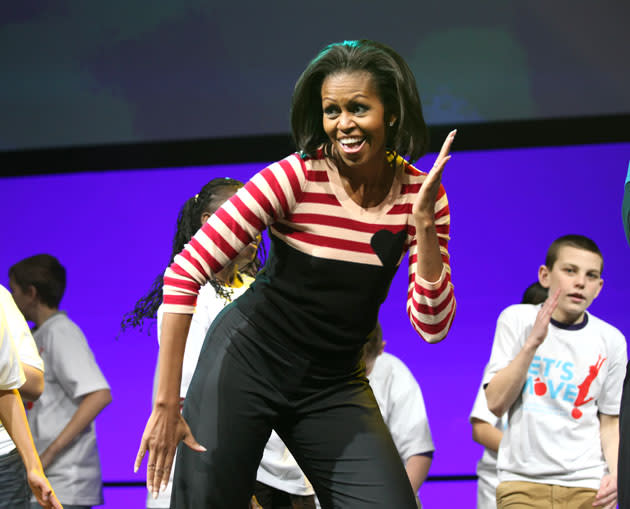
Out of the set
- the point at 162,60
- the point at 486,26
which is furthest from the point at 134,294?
the point at 486,26

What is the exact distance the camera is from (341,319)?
1.78 meters

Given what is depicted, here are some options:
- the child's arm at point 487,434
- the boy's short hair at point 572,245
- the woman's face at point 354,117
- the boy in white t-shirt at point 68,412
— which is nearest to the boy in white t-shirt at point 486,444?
the child's arm at point 487,434

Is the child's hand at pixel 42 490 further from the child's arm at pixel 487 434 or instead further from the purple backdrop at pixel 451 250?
the purple backdrop at pixel 451 250

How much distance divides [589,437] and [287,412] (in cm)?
184

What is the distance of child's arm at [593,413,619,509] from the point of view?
9.77 ft

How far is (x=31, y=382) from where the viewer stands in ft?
9.27

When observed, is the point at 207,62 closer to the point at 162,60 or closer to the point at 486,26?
the point at 162,60

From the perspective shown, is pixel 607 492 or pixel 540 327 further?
pixel 540 327

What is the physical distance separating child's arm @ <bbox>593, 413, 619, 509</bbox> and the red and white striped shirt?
59.6 inches

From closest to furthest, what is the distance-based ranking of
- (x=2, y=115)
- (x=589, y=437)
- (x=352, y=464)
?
(x=352, y=464)
(x=589, y=437)
(x=2, y=115)

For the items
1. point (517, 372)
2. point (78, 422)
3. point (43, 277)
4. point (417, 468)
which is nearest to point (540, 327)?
point (517, 372)

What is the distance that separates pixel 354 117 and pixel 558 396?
6.19 feet

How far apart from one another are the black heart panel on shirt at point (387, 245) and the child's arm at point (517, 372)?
1534 millimetres

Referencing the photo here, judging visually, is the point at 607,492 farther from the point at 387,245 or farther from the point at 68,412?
the point at 68,412
